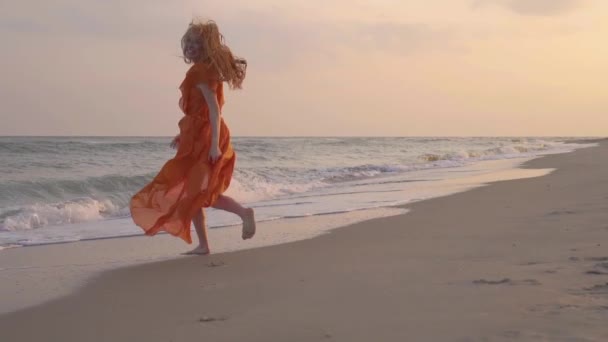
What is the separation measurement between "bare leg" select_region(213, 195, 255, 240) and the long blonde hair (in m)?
0.81

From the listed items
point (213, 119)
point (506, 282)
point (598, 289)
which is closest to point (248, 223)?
point (213, 119)

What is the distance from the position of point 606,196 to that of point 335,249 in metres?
3.49

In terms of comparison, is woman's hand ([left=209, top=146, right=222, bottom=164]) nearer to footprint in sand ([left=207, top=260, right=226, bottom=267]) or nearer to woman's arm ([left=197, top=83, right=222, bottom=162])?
woman's arm ([left=197, top=83, right=222, bottom=162])

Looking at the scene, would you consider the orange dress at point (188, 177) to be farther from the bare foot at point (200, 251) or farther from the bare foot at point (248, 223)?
the bare foot at point (248, 223)

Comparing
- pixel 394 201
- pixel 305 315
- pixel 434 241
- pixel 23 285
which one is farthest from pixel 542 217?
pixel 23 285

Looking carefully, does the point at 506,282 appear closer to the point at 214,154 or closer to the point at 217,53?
the point at 214,154

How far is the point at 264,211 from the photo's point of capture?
24.0 ft

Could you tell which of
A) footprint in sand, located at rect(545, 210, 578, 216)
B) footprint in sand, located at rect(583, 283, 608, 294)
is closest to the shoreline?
footprint in sand, located at rect(545, 210, 578, 216)

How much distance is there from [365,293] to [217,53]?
2.22 m

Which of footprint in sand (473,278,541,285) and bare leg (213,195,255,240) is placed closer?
footprint in sand (473,278,541,285)

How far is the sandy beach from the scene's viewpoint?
2.42 meters

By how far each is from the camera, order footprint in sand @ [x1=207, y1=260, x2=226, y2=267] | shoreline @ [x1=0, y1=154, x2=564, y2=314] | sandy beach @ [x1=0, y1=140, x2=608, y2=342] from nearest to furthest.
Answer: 1. sandy beach @ [x1=0, y1=140, x2=608, y2=342]
2. shoreline @ [x1=0, y1=154, x2=564, y2=314]
3. footprint in sand @ [x1=207, y1=260, x2=226, y2=267]

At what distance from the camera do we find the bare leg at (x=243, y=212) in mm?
4625

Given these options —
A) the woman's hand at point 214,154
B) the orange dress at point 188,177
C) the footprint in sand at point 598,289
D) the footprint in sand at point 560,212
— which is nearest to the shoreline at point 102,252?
the orange dress at point 188,177
